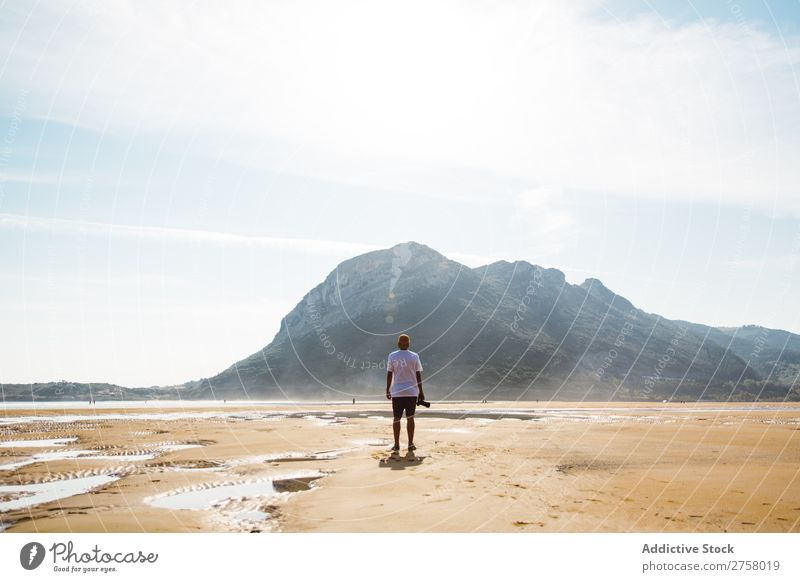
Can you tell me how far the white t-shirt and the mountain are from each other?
124 metres

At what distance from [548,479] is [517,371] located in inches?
6142

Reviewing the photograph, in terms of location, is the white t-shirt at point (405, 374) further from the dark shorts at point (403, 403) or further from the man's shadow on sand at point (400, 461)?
the man's shadow on sand at point (400, 461)

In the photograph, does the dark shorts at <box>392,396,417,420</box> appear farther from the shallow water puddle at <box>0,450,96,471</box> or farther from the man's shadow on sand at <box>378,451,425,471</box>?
the shallow water puddle at <box>0,450,96,471</box>

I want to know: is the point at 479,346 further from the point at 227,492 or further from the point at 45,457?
the point at 227,492

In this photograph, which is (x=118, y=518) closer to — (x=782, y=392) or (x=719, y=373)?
(x=782, y=392)

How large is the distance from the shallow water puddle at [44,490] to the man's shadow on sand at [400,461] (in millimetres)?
5624

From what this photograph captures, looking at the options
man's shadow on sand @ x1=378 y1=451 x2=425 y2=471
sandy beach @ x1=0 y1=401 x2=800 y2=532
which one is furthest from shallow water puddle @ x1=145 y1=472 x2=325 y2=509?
man's shadow on sand @ x1=378 y1=451 x2=425 y2=471

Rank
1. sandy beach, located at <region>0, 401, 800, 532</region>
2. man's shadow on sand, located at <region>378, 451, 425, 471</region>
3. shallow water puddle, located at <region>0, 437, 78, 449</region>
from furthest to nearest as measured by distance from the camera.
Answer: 1. shallow water puddle, located at <region>0, 437, 78, 449</region>
2. man's shadow on sand, located at <region>378, 451, 425, 471</region>
3. sandy beach, located at <region>0, 401, 800, 532</region>

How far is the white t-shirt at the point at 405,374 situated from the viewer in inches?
514

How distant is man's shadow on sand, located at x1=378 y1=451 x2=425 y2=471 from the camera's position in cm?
1066

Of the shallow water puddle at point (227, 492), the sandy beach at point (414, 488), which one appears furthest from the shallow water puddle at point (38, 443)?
the shallow water puddle at point (227, 492)

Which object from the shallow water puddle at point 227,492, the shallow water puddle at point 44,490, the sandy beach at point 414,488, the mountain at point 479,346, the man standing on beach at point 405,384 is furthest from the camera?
the mountain at point 479,346

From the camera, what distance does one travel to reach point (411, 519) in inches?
256

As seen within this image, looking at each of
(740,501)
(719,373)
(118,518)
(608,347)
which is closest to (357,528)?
(118,518)
